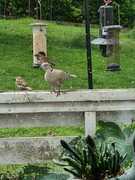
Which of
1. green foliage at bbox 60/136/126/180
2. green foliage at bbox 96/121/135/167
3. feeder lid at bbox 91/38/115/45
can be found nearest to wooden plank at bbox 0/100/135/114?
green foliage at bbox 96/121/135/167

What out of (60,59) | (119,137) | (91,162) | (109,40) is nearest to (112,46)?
(109,40)

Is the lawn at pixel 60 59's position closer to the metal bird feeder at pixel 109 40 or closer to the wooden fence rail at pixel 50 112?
the metal bird feeder at pixel 109 40

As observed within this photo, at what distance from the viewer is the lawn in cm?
1207

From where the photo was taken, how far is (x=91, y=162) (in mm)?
2100

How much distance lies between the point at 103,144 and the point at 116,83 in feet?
32.7

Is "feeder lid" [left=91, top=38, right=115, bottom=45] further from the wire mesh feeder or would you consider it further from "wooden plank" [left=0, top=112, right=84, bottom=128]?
"wooden plank" [left=0, top=112, right=84, bottom=128]

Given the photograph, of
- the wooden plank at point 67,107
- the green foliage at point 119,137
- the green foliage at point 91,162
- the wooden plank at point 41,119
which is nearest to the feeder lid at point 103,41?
the wooden plank at point 41,119

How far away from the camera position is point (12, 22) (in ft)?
65.3

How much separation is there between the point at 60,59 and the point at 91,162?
1216cm

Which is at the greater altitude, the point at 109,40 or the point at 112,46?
the point at 109,40

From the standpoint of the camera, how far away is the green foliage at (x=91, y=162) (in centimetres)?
209

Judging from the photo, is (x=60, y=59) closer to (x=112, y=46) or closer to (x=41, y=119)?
(x=112, y=46)

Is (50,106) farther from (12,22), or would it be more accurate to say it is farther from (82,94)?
(12,22)

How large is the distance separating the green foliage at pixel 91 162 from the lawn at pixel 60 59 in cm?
831
